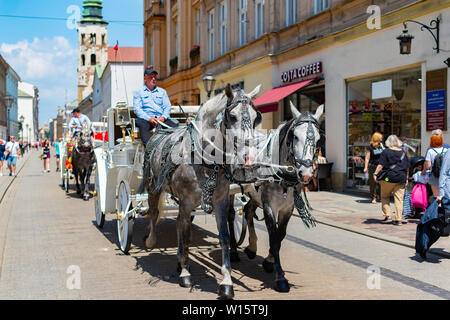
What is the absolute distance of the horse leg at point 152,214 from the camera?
647 centimetres

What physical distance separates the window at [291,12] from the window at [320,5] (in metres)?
1.30

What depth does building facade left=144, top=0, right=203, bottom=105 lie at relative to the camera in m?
28.2

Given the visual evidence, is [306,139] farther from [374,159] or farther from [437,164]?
[374,159]

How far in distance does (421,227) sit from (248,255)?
2.38 meters

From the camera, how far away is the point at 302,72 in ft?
55.0

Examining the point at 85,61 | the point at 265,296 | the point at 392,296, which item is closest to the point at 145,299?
the point at 265,296

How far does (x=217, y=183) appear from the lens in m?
5.14

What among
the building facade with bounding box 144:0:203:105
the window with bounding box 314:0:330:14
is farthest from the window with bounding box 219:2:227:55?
the window with bounding box 314:0:330:14

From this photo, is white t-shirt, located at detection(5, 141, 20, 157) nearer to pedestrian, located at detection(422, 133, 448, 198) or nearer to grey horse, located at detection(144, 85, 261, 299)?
grey horse, located at detection(144, 85, 261, 299)

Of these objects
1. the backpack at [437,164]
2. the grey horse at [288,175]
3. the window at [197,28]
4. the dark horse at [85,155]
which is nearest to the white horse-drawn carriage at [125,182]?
the grey horse at [288,175]

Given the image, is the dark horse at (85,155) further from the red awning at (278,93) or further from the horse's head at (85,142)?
the red awning at (278,93)

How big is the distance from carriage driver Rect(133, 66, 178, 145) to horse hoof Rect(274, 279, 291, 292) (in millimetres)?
2704

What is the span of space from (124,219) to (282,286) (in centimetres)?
270

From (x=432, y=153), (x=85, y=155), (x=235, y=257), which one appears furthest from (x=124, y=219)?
(x=85, y=155)
